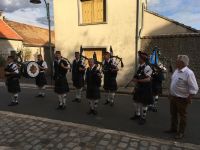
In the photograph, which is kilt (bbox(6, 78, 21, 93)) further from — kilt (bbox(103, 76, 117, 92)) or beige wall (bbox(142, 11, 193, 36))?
beige wall (bbox(142, 11, 193, 36))

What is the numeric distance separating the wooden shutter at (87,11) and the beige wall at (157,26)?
314cm

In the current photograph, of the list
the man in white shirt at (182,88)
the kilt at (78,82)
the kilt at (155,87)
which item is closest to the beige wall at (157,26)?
the kilt at (78,82)

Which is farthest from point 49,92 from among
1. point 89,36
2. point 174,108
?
point 174,108

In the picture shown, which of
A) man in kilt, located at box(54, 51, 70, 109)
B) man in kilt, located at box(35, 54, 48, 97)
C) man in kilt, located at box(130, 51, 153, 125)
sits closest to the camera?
man in kilt, located at box(130, 51, 153, 125)

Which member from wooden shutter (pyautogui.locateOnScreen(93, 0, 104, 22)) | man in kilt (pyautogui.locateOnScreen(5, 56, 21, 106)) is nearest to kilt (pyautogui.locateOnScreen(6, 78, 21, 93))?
man in kilt (pyautogui.locateOnScreen(5, 56, 21, 106))

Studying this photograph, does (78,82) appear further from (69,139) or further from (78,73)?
(69,139)

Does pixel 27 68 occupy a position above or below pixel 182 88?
above

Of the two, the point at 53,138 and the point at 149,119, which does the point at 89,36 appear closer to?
the point at 149,119

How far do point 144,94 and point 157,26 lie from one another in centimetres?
804

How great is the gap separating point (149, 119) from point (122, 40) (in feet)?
20.9

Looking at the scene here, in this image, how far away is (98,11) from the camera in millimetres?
13383

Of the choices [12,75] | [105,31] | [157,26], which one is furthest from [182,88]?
[157,26]

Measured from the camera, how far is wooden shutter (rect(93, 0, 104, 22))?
13297 millimetres

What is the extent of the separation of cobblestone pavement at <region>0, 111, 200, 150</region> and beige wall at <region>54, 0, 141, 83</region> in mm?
7057
